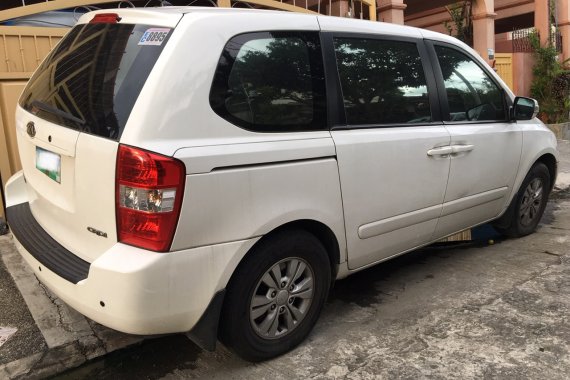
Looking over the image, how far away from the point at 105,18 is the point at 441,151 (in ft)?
7.55

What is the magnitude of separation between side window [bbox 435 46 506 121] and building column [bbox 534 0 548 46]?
10.6 m

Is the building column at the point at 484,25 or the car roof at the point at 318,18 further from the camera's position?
the building column at the point at 484,25

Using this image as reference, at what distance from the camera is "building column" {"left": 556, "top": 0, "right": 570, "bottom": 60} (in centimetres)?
1383

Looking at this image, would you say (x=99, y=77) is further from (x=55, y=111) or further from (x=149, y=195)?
(x=149, y=195)

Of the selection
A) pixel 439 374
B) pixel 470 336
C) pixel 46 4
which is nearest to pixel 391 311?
pixel 470 336

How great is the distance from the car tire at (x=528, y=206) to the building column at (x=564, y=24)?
1057 cm

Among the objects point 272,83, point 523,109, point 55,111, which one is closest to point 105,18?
point 55,111

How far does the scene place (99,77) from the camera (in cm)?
260

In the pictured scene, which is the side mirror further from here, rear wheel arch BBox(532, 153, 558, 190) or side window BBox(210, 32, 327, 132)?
side window BBox(210, 32, 327, 132)

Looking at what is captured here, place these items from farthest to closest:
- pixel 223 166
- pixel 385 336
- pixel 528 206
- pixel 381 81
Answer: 1. pixel 528 206
2. pixel 381 81
3. pixel 385 336
4. pixel 223 166

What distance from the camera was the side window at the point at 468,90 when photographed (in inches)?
155

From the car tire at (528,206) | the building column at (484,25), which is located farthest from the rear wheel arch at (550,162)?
the building column at (484,25)

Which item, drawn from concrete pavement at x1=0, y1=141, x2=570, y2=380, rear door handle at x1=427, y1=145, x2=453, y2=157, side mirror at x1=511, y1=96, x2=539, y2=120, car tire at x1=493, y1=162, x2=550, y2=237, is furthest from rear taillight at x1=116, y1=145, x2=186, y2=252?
car tire at x1=493, y1=162, x2=550, y2=237

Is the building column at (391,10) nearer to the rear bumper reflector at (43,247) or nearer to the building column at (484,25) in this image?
the building column at (484,25)
